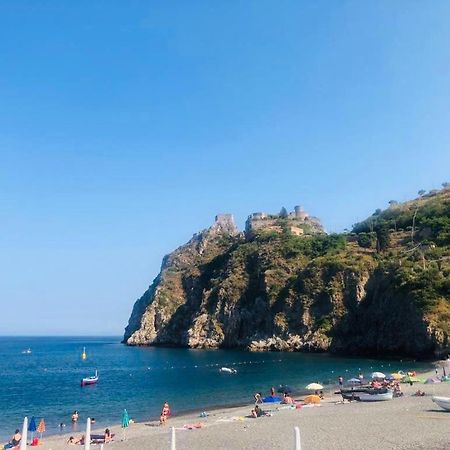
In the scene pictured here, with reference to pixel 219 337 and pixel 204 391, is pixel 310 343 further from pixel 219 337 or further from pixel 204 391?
pixel 204 391

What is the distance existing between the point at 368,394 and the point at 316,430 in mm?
13864

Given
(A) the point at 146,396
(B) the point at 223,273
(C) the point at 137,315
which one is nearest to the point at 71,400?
(A) the point at 146,396

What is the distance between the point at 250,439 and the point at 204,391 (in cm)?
2798

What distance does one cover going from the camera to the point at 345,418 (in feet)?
95.2

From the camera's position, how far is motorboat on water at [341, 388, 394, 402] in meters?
A: 36.9

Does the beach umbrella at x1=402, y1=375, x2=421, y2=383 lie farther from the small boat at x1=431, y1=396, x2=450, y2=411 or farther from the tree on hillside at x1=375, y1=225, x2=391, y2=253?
the tree on hillside at x1=375, y1=225, x2=391, y2=253

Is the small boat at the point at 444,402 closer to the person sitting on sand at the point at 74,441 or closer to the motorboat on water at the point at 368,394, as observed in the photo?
the motorboat on water at the point at 368,394

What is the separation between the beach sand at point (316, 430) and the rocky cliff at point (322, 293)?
49023mm

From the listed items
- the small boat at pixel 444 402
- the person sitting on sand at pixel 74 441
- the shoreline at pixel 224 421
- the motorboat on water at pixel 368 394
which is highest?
the small boat at pixel 444 402

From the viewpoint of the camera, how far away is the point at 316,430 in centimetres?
2562

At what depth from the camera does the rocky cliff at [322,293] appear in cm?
8600

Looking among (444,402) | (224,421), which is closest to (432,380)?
(444,402)

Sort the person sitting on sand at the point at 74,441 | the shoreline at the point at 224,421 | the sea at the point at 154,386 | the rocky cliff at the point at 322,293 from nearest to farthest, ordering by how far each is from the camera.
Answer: the shoreline at the point at 224,421 → the person sitting on sand at the point at 74,441 → the sea at the point at 154,386 → the rocky cliff at the point at 322,293

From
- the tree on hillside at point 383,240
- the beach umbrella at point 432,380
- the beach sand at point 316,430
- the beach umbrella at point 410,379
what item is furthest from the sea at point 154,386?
the tree on hillside at point 383,240
